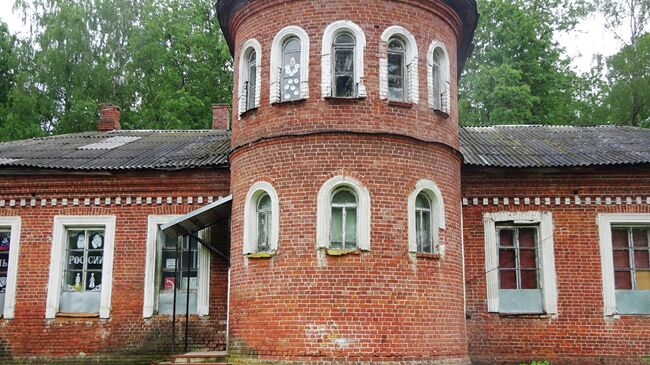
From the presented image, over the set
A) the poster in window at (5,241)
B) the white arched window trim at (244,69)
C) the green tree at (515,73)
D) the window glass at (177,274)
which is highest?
the green tree at (515,73)

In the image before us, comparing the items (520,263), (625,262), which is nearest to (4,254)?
(520,263)

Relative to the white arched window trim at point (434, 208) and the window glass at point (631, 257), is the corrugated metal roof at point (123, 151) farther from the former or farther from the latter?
the window glass at point (631, 257)

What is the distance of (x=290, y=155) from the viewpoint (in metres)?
11.2

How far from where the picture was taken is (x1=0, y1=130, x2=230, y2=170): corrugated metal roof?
1373cm

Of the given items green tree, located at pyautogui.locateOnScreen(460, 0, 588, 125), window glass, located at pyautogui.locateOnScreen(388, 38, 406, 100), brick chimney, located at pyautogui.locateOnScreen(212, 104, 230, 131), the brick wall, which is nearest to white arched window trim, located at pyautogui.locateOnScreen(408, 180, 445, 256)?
window glass, located at pyautogui.locateOnScreen(388, 38, 406, 100)

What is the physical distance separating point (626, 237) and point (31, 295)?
37.6ft

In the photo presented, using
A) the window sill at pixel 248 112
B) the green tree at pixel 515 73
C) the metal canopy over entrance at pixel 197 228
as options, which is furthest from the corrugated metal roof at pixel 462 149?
the green tree at pixel 515 73

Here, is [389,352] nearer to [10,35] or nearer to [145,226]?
[145,226]

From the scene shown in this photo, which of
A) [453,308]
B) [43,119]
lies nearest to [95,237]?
[453,308]

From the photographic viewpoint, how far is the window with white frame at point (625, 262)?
13.0 m

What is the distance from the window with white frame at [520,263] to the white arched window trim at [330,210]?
3486 mm

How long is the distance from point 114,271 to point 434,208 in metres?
6.35

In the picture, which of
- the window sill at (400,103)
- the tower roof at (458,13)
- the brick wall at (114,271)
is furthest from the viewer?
the brick wall at (114,271)

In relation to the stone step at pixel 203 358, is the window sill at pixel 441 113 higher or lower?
higher
